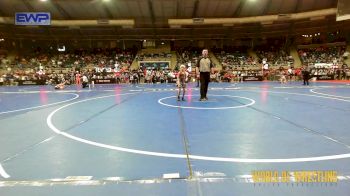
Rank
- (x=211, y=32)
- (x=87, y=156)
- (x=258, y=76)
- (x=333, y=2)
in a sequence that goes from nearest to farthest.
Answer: (x=87, y=156) → (x=258, y=76) → (x=333, y=2) → (x=211, y=32)

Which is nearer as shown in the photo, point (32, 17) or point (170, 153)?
point (170, 153)

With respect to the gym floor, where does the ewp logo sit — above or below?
above

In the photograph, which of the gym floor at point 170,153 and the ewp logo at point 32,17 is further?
the ewp logo at point 32,17

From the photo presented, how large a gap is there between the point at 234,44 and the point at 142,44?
47.0 ft

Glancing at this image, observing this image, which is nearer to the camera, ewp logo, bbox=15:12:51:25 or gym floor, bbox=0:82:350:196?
gym floor, bbox=0:82:350:196

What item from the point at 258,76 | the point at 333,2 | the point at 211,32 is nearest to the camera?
the point at 258,76

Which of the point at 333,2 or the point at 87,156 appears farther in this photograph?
the point at 333,2

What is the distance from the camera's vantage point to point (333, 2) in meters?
36.1

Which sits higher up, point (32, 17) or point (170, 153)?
point (32, 17)

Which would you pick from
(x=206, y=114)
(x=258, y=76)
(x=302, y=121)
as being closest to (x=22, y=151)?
(x=206, y=114)

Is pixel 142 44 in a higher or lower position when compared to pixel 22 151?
higher

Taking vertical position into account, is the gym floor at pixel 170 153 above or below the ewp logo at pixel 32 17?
below

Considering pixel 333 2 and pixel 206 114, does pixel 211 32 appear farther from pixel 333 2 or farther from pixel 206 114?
pixel 206 114

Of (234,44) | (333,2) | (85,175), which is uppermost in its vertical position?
(333,2)
